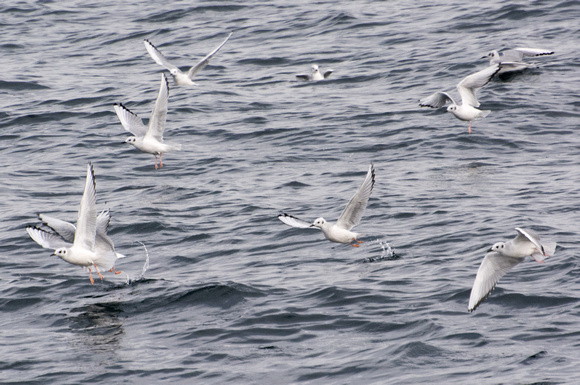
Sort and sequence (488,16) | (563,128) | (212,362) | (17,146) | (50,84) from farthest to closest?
(488,16), (50,84), (17,146), (563,128), (212,362)

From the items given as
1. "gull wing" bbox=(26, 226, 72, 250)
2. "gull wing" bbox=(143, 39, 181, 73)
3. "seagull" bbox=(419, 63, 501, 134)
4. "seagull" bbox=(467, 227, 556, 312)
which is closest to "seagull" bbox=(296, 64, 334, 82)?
"gull wing" bbox=(143, 39, 181, 73)

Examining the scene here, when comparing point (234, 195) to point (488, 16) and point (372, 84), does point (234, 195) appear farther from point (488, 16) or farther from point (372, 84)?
point (488, 16)

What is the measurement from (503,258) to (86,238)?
5495 millimetres

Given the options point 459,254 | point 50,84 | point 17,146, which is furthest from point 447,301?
point 50,84

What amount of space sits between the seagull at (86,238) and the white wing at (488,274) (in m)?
4.77

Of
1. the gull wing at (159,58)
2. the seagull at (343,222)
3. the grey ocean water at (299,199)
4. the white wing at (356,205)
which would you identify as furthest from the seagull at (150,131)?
the white wing at (356,205)

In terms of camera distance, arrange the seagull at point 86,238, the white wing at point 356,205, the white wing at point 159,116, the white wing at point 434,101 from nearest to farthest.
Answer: the seagull at point 86,238 < the white wing at point 356,205 < the white wing at point 159,116 < the white wing at point 434,101

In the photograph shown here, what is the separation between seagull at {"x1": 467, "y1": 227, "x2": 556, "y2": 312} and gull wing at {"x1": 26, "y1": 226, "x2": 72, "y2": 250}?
5.79 m

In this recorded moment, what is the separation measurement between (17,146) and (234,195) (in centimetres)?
630

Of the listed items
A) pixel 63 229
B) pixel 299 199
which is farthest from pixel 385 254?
pixel 63 229

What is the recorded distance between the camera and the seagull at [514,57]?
2117 centimetres

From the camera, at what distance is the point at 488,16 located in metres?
26.6

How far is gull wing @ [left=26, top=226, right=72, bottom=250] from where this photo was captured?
12.7m

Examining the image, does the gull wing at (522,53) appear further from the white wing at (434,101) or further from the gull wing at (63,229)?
the gull wing at (63,229)
